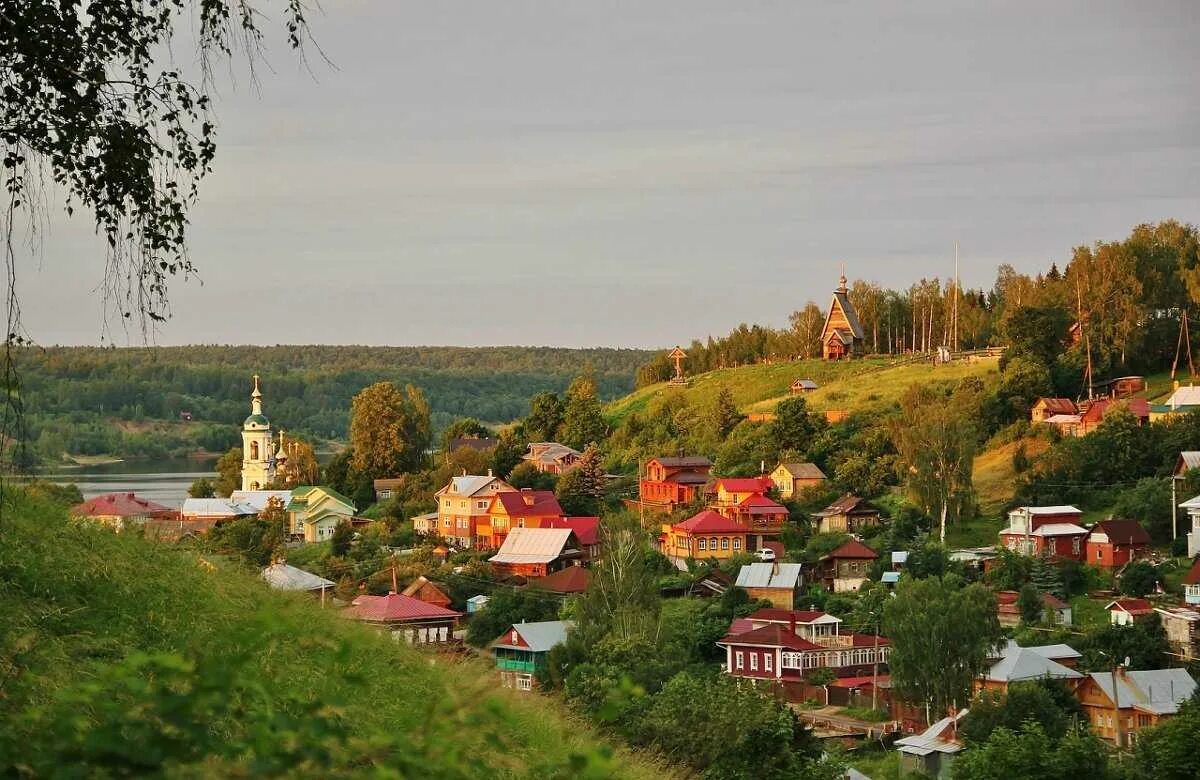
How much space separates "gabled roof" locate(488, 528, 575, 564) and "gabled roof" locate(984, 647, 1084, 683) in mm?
14086

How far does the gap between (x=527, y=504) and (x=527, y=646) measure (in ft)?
47.0

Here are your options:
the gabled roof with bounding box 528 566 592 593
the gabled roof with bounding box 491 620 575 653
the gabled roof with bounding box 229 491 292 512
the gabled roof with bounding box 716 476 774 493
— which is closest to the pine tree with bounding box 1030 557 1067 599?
the gabled roof with bounding box 491 620 575 653

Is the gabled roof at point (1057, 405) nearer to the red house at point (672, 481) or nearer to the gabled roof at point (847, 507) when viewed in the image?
the gabled roof at point (847, 507)

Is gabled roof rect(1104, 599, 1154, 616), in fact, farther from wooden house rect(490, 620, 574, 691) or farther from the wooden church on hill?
the wooden church on hill

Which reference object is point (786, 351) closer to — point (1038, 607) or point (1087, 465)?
point (1087, 465)

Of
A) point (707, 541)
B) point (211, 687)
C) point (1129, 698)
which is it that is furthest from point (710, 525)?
point (211, 687)

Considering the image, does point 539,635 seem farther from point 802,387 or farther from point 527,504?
point 802,387

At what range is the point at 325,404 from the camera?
330 ft

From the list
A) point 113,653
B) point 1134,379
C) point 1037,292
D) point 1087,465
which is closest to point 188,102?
point 113,653

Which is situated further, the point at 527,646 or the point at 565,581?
the point at 565,581

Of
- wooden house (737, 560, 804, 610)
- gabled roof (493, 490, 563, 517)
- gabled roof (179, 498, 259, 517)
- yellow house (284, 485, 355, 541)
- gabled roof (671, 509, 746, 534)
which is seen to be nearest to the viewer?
wooden house (737, 560, 804, 610)

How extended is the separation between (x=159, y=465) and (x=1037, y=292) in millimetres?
53443

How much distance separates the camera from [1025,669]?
23.0m

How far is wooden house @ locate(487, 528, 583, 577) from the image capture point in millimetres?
35250
